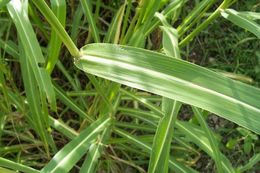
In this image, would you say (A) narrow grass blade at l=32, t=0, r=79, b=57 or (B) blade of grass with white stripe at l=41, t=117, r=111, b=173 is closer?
(A) narrow grass blade at l=32, t=0, r=79, b=57

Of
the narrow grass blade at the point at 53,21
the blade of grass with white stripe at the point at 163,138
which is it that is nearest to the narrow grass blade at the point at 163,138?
the blade of grass with white stripe at the point at 163,138

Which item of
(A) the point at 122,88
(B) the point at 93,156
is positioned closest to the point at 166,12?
(A) the point at 122,88

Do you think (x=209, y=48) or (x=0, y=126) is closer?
(x=0, y=126)

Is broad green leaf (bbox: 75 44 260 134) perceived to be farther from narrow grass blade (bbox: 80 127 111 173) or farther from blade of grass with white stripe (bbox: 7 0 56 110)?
narrow grass blade (bbox: 80 127 111 173)

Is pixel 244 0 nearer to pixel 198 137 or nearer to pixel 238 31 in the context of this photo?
pixel 238 31

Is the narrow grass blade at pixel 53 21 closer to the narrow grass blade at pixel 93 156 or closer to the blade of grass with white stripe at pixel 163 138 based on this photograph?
the blade of grass with white stripe at pixel 163 138

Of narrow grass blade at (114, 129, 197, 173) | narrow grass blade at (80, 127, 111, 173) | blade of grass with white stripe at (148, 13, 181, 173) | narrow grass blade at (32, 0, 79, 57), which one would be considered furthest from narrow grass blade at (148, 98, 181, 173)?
narrow grass blade at (114, 129, 197, 173)

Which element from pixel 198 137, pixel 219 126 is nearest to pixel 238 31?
pixel 219 126
